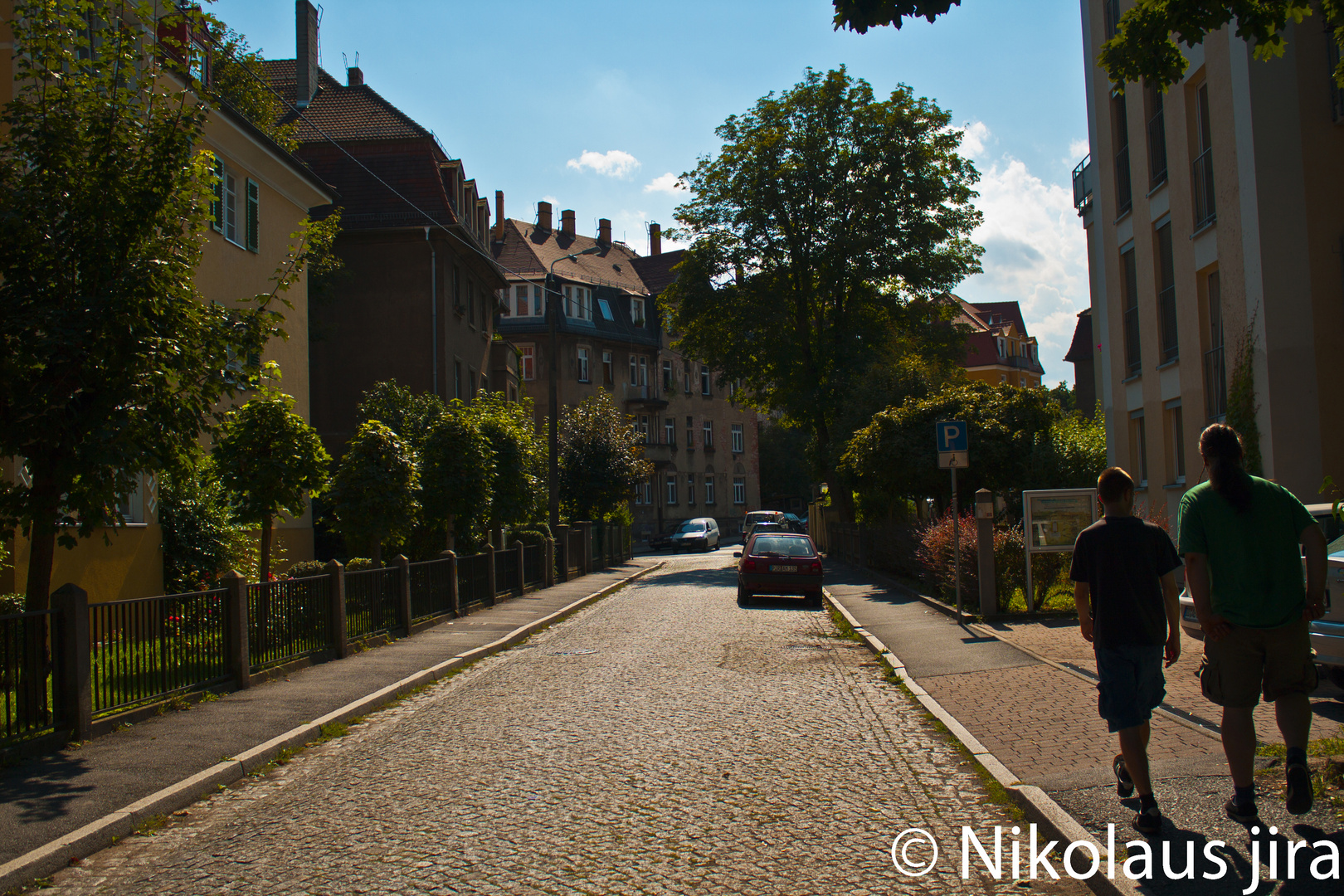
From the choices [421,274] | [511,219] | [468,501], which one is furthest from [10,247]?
[511,219]


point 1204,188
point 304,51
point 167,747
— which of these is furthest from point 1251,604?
point 304,51

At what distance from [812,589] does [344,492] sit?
9.17 m

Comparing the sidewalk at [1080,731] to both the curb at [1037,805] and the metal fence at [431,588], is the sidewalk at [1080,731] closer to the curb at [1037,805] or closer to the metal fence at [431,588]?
the curb at [1037,805]

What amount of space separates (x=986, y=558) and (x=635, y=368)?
52062mm

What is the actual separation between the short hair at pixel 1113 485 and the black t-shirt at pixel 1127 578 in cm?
11

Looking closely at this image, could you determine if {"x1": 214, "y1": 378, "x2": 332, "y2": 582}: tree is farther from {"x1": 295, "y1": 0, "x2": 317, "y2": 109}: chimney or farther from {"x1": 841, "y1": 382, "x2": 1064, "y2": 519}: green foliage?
{"x1": 295, "y1": 0, "x2": 317, "y2": 109}: chimney

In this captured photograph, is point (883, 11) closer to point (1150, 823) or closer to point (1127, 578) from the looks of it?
point (1127, 578)

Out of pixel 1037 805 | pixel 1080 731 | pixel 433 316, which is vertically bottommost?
pixel 1080 731

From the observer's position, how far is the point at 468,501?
23.1 m

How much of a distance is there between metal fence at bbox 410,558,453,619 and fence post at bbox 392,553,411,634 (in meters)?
0.56

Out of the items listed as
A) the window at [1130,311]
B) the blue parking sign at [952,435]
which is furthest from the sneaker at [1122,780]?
the window at [1130,311]

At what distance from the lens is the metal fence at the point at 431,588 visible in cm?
1734

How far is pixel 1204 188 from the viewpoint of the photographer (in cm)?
1781

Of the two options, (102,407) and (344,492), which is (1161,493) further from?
(102,407)
